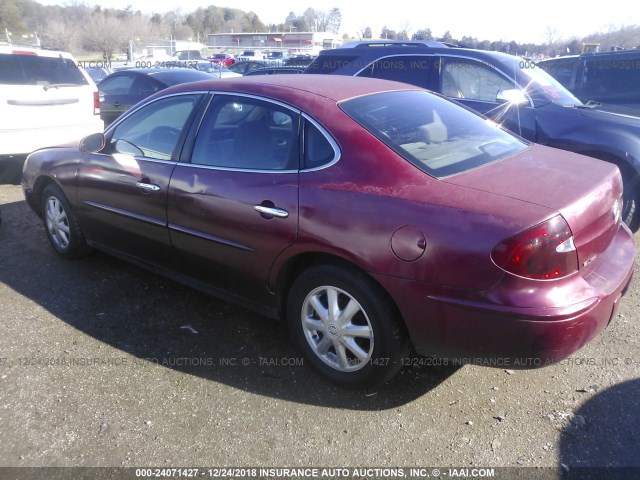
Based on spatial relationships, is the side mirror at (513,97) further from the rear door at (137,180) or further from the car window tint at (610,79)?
the car window tint at (610,79)

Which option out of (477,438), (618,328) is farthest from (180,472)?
(618,328)

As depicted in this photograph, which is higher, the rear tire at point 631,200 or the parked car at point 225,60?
the parked car at point 225,60

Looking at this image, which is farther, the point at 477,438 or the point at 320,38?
the point at 320,38

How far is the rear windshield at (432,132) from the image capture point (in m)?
2.72

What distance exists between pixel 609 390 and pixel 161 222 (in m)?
2.87

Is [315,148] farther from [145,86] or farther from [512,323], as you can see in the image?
[145,86]

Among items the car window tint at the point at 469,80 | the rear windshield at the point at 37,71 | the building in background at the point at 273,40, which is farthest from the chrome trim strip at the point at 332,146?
the building in background at the point at 273,40

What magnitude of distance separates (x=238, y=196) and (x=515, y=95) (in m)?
3.64

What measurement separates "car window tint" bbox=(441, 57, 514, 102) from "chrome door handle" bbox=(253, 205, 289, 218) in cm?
373

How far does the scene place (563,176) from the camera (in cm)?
264

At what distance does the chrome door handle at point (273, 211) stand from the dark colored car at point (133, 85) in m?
6.64

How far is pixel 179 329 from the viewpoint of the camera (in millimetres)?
3514

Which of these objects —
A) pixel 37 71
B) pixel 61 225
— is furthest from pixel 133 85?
pixel 61 225

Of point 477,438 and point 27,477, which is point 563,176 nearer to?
point 477,438
